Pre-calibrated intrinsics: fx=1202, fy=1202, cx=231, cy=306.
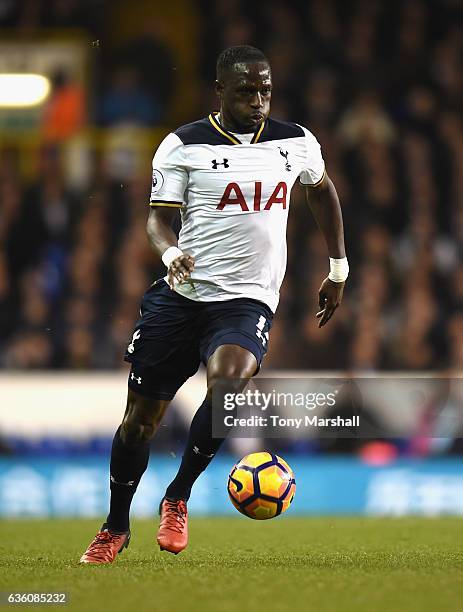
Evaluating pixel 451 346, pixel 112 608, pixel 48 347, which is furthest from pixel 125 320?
pixel 112 608

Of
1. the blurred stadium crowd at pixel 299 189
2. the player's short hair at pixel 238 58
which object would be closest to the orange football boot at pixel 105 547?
the player's short hair at pixel 238 58

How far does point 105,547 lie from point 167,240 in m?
1.38

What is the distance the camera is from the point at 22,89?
14.0 m

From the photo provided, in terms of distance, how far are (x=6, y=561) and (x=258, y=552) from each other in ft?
4.05

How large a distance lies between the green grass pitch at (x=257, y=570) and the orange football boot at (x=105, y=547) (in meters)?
0.06

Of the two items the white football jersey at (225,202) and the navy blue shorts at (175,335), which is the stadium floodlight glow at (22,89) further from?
the navy blue shorts at (175,335)

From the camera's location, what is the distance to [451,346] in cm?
1073

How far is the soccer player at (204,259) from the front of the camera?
5312 mm

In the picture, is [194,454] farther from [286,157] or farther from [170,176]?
[286,157]

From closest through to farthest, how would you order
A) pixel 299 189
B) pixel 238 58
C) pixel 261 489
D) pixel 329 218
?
pixel 261 489, pixel 238 58, pixel 329 218, pixel 299 189

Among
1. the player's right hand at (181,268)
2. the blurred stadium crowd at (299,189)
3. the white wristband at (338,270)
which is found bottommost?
the player's right hand at (181,268)

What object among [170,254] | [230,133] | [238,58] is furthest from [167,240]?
[238,58]

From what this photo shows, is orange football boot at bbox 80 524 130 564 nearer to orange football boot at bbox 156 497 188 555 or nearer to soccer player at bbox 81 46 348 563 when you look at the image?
soccer player at bbox 81 46 348 563

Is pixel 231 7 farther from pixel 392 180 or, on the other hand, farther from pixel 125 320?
pixel 125 320
